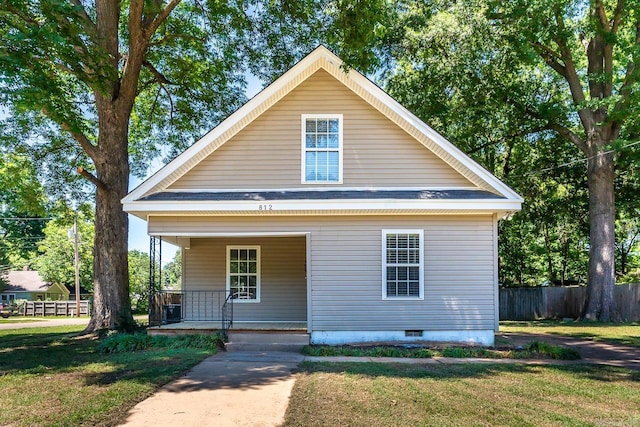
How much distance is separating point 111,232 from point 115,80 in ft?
12.7

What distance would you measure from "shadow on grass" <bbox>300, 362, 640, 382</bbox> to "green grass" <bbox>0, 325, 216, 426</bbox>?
255 cm

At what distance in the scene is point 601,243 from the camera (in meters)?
19.2

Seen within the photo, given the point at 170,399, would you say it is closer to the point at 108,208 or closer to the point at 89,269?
the point at 108,208

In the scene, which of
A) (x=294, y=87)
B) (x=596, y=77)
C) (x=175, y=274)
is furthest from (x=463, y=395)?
(x=175, y=274)

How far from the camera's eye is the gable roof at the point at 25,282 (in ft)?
157

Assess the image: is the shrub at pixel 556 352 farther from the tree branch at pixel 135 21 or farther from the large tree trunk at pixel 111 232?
the tree branch at pixel 135 21

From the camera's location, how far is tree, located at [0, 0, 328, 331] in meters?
10.2

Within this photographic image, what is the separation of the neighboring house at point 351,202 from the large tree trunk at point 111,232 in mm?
1971

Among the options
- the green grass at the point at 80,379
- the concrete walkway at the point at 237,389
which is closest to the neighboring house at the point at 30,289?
the green grass at the point at 80,379

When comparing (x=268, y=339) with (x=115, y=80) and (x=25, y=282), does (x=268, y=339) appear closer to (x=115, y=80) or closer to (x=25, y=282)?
(x=115, y=80)

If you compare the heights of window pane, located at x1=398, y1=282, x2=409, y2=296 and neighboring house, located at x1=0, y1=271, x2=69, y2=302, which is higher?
window pane, located at x1=398, y1=282, x2=409, y2=296

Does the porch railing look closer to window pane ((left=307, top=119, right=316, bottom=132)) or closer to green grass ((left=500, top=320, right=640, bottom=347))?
window pane ((left=307, top=119, right=316, bottom=132))

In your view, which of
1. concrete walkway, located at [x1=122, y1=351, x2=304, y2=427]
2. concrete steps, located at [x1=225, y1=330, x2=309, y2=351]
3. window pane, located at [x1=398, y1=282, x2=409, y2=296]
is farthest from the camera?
window pane, located at [x1=398, y1=282, x2=409, y2=296]

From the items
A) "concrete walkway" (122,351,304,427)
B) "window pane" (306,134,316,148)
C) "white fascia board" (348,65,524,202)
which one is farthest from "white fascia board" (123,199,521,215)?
"concrete walkway" (122,351,304,427)
